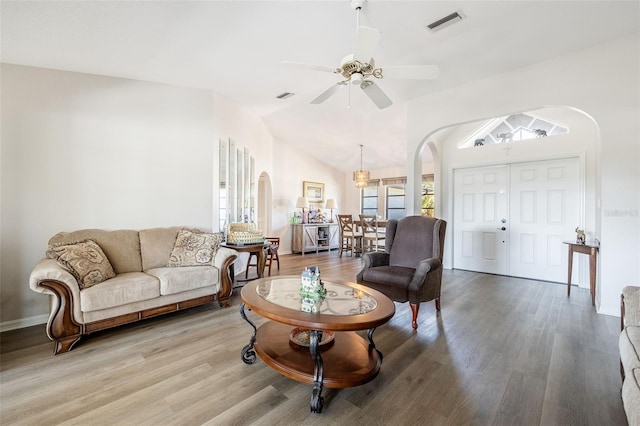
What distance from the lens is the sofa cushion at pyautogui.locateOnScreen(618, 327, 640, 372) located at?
4.18 feet

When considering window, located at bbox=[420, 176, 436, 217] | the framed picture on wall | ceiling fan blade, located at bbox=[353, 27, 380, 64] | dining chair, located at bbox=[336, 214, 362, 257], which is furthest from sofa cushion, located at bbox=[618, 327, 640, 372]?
the framed picture on wall

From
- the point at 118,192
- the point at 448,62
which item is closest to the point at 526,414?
the point at 448,62

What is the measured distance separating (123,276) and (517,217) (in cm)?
554

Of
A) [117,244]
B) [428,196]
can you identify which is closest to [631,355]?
[117,244]

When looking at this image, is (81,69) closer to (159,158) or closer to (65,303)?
(159,158)

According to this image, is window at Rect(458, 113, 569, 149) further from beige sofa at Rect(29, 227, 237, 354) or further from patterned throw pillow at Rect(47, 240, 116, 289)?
patterned throw pillow at Rect(47, 240, 116, 289)

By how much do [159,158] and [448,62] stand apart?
370cm

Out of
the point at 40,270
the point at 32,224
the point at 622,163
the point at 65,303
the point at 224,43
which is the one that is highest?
the point at 224,43

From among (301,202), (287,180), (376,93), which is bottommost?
(301,202)

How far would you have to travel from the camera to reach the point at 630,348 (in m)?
1.37

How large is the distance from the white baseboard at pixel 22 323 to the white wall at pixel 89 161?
0.01 m

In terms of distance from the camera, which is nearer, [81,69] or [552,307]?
[81,69]

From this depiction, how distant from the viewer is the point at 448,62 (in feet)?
10.6

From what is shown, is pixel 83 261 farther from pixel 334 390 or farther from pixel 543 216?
pixel 543 216
